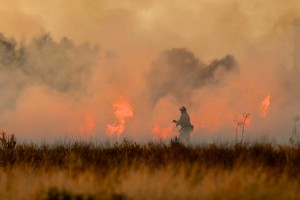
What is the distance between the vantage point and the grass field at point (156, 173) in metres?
12.3

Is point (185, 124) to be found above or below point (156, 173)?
above

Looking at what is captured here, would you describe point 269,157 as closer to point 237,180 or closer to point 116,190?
point 237,180

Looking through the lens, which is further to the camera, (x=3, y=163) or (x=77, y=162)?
(x=3, y=163)

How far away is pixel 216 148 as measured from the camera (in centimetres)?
2025

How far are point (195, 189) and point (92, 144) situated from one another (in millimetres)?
12053

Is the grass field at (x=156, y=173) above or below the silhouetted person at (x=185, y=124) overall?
below

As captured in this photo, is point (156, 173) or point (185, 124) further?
point (185, 124)

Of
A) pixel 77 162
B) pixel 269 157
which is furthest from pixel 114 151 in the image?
pixel 269 157

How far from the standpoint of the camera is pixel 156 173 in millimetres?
14977

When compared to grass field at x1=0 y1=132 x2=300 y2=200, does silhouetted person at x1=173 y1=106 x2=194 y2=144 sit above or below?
above

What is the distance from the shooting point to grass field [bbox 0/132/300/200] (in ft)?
40.4

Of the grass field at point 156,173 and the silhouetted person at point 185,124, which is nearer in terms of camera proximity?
the grass field at point 156,173

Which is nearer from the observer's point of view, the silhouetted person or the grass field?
the grass field

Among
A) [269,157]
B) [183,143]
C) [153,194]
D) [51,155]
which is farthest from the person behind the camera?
[183,143]
